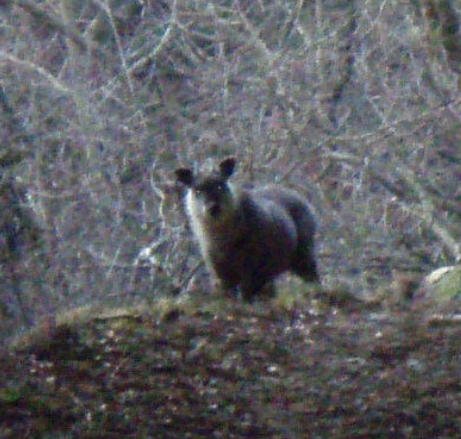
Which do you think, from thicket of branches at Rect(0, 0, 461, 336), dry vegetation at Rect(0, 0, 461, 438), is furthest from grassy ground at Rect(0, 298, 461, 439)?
thicket of branches at Rect(0, 0, 461, 336)

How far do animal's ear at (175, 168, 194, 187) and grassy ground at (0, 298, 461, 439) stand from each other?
250cm

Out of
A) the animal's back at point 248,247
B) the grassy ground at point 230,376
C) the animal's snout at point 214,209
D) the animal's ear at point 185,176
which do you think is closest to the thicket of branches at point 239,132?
the animal's ear at point 185,176

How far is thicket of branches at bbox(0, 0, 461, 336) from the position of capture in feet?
46.7

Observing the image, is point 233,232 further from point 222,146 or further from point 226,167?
point 222,146

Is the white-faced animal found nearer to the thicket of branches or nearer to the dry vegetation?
the dry vegetation

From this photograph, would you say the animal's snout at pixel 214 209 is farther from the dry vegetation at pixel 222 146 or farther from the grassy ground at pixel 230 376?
the grassy ground at pixel 230 376

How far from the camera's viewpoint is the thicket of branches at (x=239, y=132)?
14242 millimetres

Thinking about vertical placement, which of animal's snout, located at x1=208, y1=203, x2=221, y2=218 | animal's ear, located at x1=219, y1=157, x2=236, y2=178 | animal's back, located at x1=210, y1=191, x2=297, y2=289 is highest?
animal's ear, located at x1=219, y1=157, x2=236, y2=178

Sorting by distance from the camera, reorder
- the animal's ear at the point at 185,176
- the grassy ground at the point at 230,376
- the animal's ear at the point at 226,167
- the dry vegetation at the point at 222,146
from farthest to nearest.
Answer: the dry vegetation at the point at 222,146, the animal's ear at the point at 226,167, the animal's ear at the point at 185,176, the grassy ground at the point at 230,376

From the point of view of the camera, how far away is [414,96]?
15070 millimetres

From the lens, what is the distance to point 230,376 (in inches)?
232

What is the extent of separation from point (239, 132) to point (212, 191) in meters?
5.59

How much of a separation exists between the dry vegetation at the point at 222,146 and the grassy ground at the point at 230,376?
7 cm

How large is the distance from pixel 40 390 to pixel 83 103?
11.6 meters
